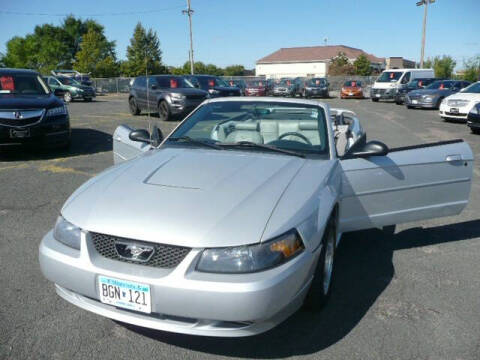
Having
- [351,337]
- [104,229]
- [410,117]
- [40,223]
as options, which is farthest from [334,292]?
[410,117]

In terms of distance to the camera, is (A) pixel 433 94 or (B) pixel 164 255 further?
(A) pixel 433 94

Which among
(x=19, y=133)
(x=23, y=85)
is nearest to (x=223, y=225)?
(x=19, y=133)

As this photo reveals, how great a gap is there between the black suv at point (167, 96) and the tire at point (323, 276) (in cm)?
1216

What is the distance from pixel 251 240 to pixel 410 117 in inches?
677

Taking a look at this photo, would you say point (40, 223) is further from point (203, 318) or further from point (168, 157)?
point (203, 318)

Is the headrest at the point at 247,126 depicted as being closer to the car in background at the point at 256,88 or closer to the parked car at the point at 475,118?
the parked car at the point at 475,118

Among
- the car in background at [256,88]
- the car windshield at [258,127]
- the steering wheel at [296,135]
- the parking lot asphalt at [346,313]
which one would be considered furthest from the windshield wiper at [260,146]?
the car in background at [256,88]

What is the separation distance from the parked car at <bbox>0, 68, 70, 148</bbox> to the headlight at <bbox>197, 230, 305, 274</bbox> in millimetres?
6835

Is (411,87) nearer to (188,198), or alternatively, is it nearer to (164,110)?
(164,110)

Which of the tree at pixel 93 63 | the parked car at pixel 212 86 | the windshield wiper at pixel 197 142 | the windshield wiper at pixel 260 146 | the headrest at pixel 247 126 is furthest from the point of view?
the tree at pixel 93 63

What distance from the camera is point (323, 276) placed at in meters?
2.89

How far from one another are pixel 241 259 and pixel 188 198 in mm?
548

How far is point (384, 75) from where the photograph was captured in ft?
92.6

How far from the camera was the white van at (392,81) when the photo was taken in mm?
26969
